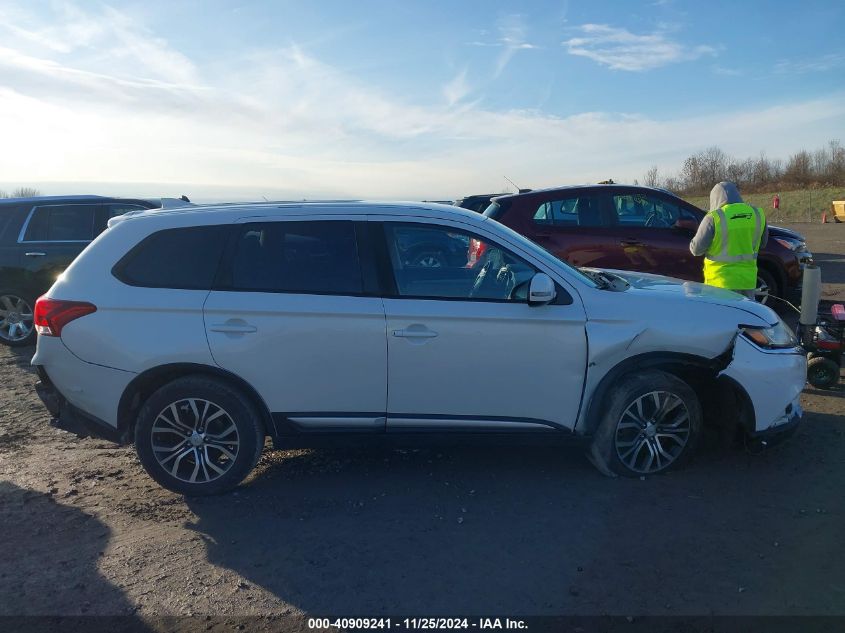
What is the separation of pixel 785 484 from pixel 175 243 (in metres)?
4.26

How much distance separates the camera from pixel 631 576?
3486 millimetres

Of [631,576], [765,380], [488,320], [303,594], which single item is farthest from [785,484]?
[303,594]

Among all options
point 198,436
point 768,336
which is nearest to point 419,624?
point 198,436

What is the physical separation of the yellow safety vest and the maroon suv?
2250 millimetres

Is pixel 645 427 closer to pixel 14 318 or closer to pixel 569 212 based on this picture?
pixel 569 212

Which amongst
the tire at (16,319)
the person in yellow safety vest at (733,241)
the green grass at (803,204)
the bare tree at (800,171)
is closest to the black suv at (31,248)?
the tire at (16,319)

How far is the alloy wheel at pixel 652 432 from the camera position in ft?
14.9

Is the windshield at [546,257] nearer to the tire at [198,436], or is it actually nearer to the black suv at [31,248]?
the tire at [198,436]

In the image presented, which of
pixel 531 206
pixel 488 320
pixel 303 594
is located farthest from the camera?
pixel 531 206

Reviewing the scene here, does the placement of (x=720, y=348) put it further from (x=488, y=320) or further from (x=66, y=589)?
(x=66, y=589)

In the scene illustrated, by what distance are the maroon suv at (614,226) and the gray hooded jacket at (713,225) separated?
6.69 ft

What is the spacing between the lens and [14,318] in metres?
9.18

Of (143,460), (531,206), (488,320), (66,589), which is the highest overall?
(531,206)

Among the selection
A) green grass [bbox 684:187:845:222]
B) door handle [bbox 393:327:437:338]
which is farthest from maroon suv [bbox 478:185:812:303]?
green grass [bbox 684:187:845:222]
